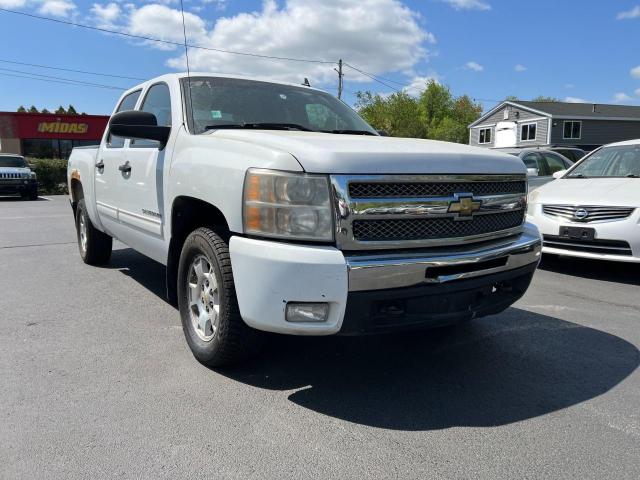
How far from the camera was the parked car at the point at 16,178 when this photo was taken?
19.8 m

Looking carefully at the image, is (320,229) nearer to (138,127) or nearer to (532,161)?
(138,127)

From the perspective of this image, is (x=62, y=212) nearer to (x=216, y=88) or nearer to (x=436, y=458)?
(x=216, y=88)

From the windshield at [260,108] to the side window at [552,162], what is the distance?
7865 mm

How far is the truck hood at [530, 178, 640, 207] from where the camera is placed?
604 cm

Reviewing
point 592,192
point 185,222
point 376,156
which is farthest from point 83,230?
point 592,192

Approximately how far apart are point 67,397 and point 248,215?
1459mm

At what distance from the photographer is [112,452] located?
8.16 feet

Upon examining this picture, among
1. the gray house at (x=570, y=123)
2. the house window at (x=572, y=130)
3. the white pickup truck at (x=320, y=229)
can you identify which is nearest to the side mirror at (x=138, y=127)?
the white pickup truck at (x=320, y=229)

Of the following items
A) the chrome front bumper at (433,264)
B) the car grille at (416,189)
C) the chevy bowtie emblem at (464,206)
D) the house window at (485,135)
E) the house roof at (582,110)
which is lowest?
the chrome front bumper at (433,264)

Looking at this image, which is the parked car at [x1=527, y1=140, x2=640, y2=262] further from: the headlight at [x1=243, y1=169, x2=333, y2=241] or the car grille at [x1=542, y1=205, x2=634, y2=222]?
the headlight at [x1=243, y1=169, x2=333, y2=241]

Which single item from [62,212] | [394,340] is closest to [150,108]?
[394,340]

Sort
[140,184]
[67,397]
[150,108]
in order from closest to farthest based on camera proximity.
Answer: [67,397] < [140,184] < [150,108]

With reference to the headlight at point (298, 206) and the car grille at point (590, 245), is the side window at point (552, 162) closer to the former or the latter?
the car grille at point (590, 245)

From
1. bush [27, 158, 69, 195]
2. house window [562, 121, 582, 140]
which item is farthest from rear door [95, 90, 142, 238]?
house window [562, 121, 582, 140]
